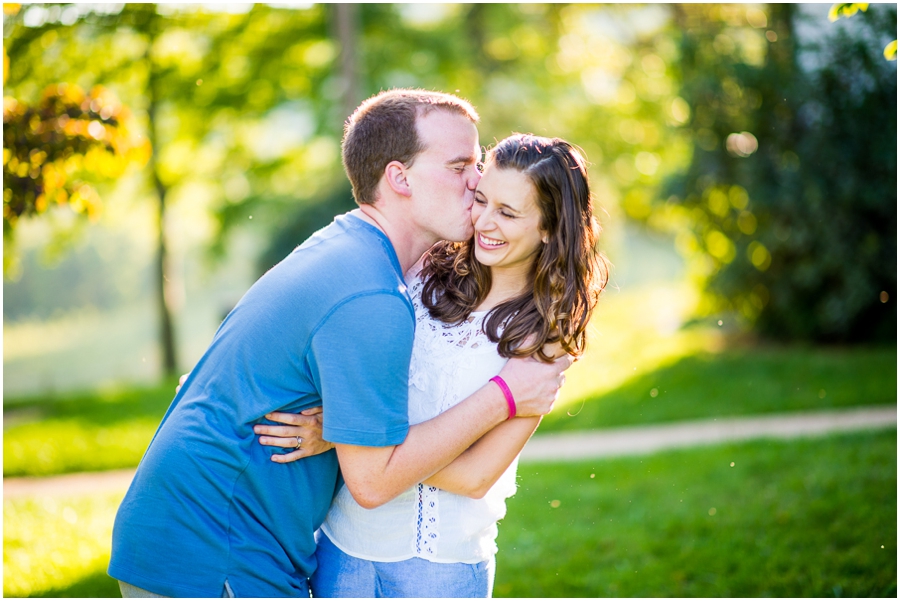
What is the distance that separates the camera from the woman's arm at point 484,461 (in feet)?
7.72

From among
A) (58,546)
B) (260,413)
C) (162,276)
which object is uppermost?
(260,413)

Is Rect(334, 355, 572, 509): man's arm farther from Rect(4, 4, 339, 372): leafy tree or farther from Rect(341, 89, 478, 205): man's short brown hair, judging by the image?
Rect(4, 4, 339, 372): leafy tree

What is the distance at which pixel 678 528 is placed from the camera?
539 cm

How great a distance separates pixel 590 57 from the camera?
19.8 m

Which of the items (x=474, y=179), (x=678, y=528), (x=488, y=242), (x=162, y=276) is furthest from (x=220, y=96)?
(x=488, y=242)

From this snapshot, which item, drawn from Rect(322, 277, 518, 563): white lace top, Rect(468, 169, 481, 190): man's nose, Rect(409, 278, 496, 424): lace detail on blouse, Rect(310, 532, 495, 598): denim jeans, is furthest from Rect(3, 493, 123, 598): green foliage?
Rect(468, 169, 481, 190): man's nose

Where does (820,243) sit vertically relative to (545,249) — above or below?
below

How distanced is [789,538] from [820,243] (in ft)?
20.9

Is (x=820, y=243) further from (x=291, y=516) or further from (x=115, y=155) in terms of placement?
(x=291, y=516)

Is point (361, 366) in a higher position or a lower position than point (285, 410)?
higher

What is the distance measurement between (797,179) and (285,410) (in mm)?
9529

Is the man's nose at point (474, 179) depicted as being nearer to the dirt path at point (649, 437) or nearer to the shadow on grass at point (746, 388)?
the dirt path at point (649, 437)

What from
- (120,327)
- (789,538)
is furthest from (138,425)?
(120,327)

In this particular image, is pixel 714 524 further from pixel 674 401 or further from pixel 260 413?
pixel 260 413
